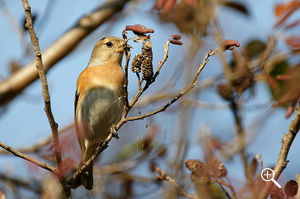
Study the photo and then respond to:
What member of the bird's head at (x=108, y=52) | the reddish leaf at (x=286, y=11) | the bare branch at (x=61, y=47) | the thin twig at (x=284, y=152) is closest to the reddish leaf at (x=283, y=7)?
the reddish leaf at (x=286, y=11)

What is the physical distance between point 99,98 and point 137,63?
80.1 inches

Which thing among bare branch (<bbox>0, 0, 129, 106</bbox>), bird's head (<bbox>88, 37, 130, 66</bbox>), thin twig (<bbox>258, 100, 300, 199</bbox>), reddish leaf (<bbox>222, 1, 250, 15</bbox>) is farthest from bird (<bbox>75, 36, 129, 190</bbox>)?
thin twig (<bbox>258, 100, 300, 199</bbox>)

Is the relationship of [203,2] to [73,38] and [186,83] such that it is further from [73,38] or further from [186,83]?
[73,38]

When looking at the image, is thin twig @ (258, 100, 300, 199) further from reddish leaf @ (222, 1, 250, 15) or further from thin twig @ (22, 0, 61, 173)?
reddish leaf @ (222, 1, 250, 15)

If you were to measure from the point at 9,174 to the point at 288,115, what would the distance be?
369 centimetres

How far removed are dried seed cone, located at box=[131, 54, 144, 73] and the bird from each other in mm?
1918

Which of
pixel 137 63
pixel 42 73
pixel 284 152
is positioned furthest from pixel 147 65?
pixel 284 152

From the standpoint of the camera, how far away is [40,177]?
13.7ft

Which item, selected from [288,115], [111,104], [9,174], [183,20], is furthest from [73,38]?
[288,115]

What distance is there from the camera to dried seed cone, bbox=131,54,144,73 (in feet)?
7.58

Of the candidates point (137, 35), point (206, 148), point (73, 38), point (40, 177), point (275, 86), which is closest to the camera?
point (137, 35)

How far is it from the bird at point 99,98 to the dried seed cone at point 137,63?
1.92m

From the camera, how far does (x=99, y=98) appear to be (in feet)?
14.1

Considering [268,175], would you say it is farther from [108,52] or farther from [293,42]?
[108,52]
